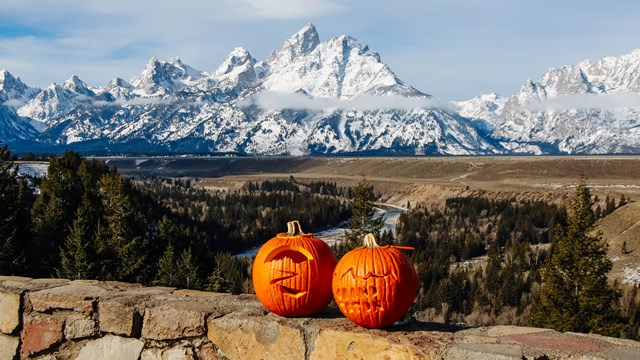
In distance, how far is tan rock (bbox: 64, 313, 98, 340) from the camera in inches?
245

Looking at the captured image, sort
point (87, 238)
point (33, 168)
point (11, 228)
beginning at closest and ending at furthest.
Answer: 1. point (11, 228)
2. point (87, 238)
3. point (33, 168)

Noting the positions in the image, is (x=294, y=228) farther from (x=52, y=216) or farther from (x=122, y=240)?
(x=52, y=216)

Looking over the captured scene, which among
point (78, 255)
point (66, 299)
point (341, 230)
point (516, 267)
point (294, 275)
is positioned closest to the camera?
point (294, 275)

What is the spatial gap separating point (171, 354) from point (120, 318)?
73 centimetres

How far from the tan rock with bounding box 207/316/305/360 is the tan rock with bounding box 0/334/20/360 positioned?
2.54m

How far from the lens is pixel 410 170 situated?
197 meters

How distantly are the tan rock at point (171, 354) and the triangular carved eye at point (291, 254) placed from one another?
1236 millimetres

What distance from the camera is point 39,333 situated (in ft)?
21.0

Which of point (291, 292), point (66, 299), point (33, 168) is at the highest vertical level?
point (33, 168)

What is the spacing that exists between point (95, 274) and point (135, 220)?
4.51 m

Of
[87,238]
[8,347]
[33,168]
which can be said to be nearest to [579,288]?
[87,238]

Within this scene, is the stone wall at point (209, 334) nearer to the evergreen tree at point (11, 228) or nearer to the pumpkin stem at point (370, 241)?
the pumpkin stem at point (370, 241)

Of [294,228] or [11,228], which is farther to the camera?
[11,228]

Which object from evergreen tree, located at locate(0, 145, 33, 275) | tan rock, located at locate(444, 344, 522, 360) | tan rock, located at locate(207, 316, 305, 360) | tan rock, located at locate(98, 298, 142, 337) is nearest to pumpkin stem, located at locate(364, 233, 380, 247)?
tan rock, located at locate(207, 316, 305, 360)
